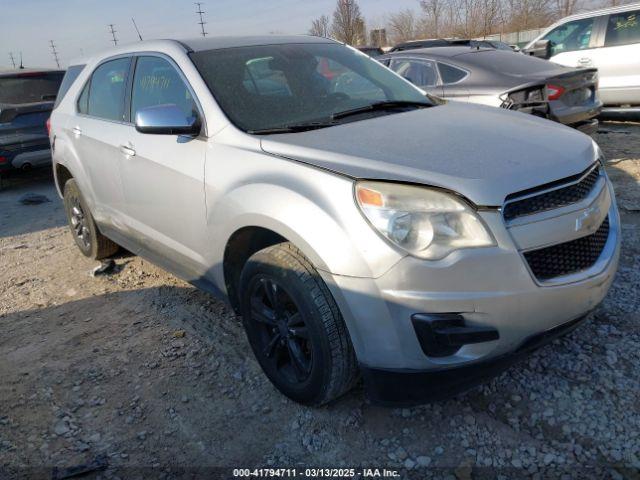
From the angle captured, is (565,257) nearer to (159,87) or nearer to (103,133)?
(159,87)

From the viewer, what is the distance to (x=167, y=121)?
2.83 meters

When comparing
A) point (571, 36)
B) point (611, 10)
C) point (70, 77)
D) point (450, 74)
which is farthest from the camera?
point (571, 36)

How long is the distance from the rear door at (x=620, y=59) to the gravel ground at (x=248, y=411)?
5562mm

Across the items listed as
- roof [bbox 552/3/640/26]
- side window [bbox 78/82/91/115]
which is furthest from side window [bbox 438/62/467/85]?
side window [bbox 78/82/91/115]

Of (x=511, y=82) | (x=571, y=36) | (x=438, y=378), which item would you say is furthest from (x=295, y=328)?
(x=571, y=36)

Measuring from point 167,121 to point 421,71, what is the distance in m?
4.76

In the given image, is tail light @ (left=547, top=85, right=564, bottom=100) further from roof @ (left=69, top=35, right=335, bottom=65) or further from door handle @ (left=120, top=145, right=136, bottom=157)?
door handle @ (left=120, top=145, right=136, bottom=157)

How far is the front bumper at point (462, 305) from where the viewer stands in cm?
198

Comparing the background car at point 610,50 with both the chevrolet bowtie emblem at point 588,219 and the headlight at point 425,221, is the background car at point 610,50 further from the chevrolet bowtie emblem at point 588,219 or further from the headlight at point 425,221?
the headlight at point 425,221

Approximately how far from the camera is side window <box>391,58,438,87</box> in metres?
6.68

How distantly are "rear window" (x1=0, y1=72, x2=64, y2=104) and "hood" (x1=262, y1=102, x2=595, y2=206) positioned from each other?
709 centimetres

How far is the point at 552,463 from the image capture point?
2131 mm

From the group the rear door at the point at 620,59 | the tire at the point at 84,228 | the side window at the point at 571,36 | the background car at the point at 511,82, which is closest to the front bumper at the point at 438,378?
the tire at the point at 84,228

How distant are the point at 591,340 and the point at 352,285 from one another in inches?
62.0
